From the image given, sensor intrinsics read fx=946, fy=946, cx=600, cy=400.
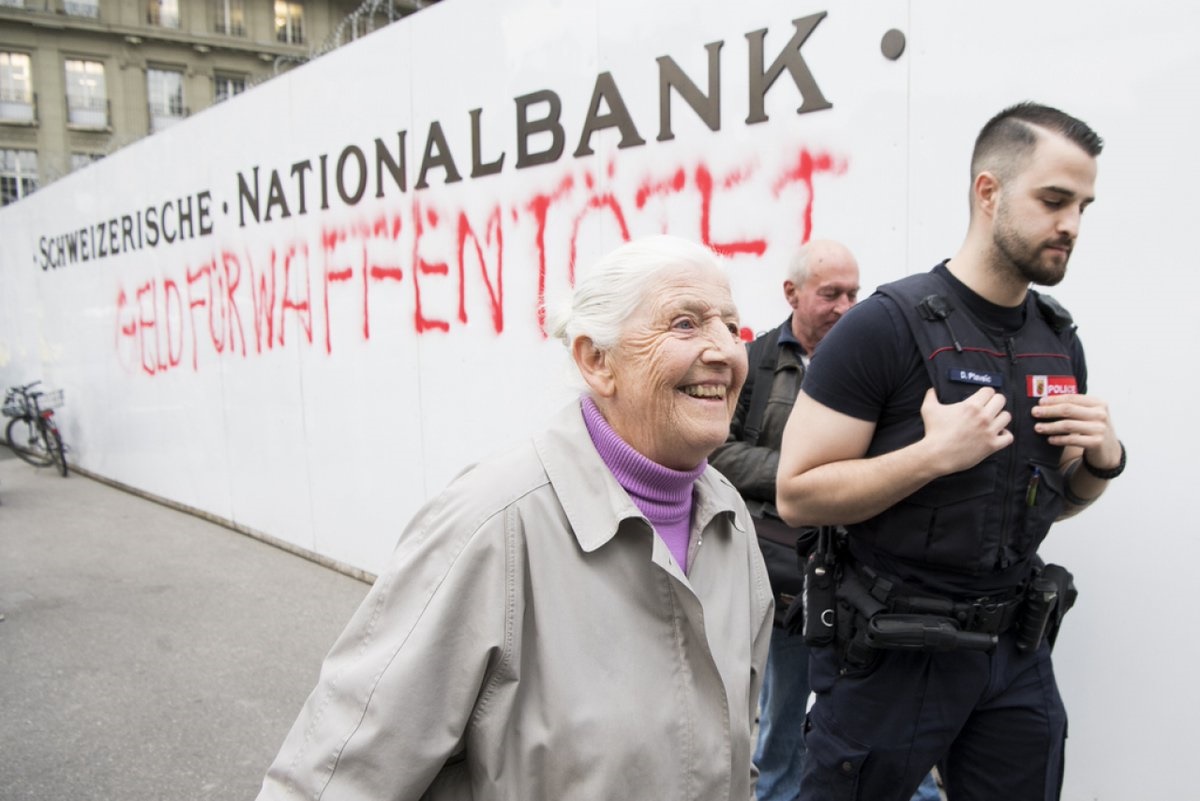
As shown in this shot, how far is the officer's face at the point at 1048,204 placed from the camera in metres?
1.94

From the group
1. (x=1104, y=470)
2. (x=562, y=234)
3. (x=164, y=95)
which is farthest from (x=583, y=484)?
(x=164, y=95)

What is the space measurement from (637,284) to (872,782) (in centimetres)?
127

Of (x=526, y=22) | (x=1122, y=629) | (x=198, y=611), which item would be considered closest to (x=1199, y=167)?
(x=1122, y=629)

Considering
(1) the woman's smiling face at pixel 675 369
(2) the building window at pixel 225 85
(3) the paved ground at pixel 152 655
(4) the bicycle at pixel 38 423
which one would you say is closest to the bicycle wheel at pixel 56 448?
(4) the bicycle at pixel 38 423

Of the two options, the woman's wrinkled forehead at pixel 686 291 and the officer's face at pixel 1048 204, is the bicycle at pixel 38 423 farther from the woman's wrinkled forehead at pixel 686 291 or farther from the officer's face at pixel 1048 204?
the officer's face at pixel 1048 204

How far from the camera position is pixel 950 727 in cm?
203

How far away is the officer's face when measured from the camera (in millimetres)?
1942

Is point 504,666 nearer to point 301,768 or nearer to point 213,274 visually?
point 301,768

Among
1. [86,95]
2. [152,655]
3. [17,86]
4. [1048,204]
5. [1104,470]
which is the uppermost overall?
[17,86]

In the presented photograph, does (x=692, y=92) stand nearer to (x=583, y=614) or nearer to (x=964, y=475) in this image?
(x=964, y=475)

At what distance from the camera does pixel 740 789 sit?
1.64 metres

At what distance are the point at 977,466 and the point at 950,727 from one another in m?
0.57

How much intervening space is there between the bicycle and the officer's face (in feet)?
37.7

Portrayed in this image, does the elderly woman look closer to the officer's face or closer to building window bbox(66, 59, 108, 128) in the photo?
the officer's face
